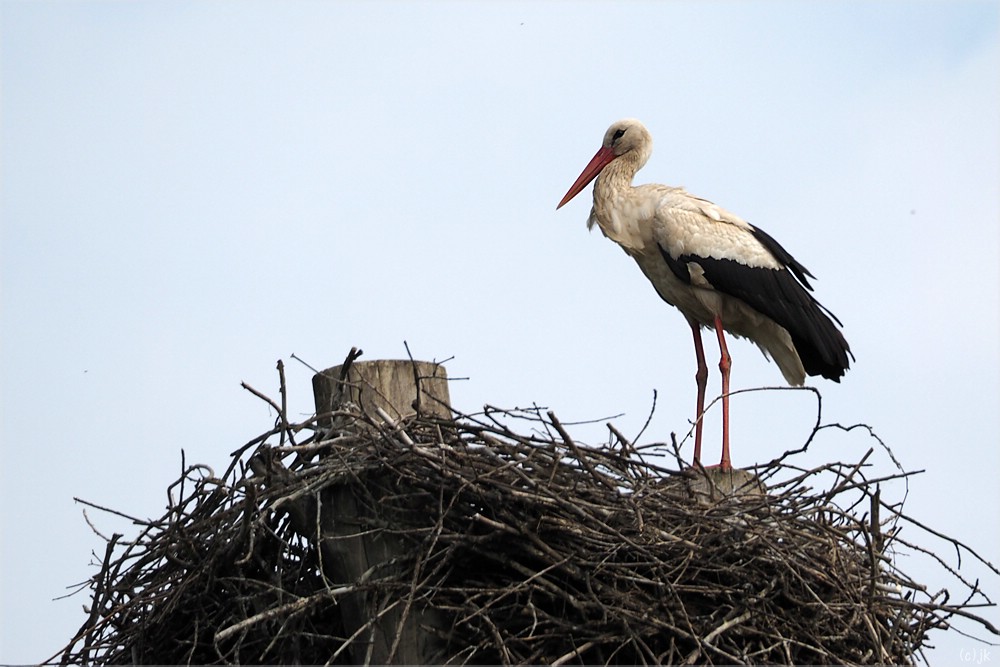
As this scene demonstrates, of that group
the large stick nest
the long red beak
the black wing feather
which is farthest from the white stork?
the large stick nest

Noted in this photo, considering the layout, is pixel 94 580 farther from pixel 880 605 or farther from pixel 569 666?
pixel 880 605

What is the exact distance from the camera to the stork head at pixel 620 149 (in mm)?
6828

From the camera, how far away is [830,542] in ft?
13.5

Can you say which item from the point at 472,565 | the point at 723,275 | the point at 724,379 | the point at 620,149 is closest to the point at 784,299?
the point at 723,275

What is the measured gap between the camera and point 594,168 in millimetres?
6902

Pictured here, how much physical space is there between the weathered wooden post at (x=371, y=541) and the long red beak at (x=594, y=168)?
3220mm

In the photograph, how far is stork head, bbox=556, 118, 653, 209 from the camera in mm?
6828

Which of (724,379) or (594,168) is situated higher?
(594,168)

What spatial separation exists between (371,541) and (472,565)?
1.00ft

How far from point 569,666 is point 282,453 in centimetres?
94

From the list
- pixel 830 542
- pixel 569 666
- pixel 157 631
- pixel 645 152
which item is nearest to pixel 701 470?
pixel 830 542

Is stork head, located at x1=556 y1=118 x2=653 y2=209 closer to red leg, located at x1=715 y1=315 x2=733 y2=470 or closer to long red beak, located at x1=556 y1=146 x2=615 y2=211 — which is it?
long red beak, located at x1=556 y1=146 x2=615 y2=211

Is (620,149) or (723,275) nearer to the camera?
(723,275)

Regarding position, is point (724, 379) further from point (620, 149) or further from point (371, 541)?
point (371, 541)
